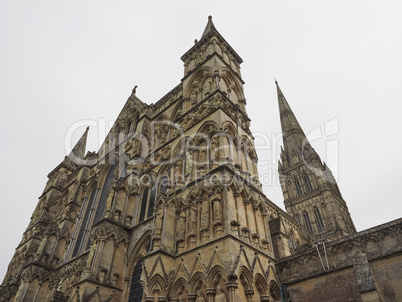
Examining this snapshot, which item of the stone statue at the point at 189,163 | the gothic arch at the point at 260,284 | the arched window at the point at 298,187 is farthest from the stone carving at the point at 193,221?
the arched window at the point at 298,187

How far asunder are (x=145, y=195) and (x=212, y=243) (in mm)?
7560

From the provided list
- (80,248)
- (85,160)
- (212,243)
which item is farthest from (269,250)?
(85,160)

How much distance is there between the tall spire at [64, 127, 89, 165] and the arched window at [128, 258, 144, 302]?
20523 millimetres

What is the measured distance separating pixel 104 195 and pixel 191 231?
11.3m

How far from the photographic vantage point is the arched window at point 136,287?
11859 mm

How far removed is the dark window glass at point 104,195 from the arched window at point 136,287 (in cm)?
549

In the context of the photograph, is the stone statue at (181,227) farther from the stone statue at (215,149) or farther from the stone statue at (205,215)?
the stone statue at (215,149)

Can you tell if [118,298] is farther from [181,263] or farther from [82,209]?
→ [82,209]

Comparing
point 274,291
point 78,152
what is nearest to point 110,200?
point 274,291

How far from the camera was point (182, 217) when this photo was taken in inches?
418

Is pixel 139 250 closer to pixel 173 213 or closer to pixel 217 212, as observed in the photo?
pixel 173 213

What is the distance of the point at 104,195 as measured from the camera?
754 inches

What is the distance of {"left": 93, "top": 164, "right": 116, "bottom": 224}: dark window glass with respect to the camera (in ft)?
58.3

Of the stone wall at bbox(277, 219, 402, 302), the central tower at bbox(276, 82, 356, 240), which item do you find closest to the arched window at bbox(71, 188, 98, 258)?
the stone wall at bbox(277, 219, 402, 302)
